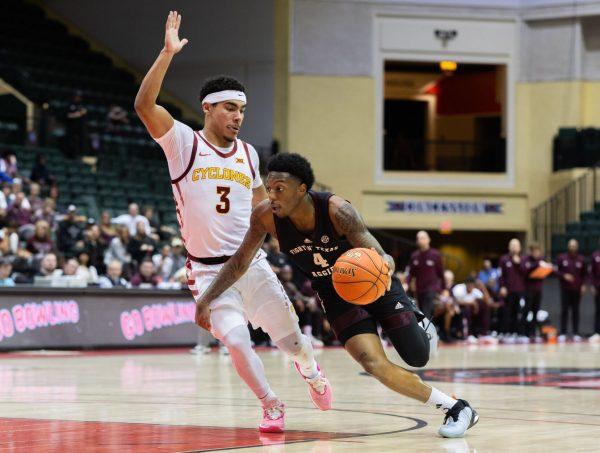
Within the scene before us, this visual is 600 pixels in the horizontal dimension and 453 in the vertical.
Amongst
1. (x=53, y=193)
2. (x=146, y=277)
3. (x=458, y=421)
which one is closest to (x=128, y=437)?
(x=458, y=421)

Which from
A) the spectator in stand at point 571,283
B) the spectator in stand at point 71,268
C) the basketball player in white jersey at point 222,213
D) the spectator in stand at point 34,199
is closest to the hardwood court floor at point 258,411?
the basketball player in white jersey at point 222,213

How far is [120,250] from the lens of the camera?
793 inches

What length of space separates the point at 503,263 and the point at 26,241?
9843mm

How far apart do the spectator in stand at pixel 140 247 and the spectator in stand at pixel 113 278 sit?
4.30 ft

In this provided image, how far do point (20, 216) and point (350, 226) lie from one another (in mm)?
13722

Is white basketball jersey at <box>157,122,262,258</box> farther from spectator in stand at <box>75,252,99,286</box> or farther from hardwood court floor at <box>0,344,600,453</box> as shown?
spectator in stand at <box>75,252,99,286</box>

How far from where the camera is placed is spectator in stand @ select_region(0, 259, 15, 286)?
56.0ft

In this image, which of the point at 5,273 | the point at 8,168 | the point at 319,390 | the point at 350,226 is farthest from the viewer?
the point at 8,168

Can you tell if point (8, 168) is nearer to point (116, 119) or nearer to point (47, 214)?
point (47, 214)

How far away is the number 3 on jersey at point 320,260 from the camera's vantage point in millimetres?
7141

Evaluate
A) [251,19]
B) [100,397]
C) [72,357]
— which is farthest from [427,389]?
[251,19]

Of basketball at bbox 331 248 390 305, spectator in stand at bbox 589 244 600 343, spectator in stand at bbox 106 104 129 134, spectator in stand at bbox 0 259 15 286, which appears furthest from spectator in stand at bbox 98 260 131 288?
basketball at bbox 331 248 390 305

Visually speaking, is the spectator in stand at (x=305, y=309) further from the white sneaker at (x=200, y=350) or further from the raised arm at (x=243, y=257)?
the raised arm at (x=243, y=257)

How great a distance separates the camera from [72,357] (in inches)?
636
